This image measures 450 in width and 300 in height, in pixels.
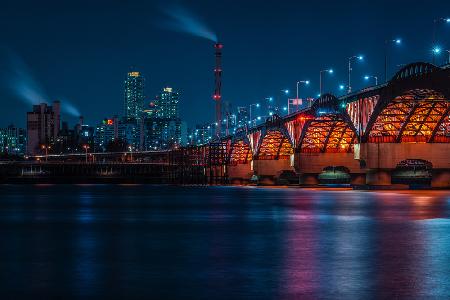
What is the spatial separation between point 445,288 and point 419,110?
9518 cm

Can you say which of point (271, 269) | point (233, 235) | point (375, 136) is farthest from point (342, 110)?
point (271, 269)

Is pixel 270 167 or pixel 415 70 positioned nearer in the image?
pixel 415 70

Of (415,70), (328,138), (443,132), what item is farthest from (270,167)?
(415,70)

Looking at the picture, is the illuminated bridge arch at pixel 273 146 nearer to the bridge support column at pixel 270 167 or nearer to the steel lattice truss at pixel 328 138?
the bridge support column at pixel 270 167

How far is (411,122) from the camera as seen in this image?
386ft

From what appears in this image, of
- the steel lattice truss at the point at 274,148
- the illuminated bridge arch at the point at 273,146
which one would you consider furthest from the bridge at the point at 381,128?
the steel lattice truss at the point at 274,148

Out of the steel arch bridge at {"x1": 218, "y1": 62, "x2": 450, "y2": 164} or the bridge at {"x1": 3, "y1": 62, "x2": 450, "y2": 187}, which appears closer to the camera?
the steel arch bridge at {"x1": 218, "y1": 62, "x2": 450, "y2": 164}

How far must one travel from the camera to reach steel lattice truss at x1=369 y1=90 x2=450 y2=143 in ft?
367

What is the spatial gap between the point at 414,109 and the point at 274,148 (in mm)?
80320

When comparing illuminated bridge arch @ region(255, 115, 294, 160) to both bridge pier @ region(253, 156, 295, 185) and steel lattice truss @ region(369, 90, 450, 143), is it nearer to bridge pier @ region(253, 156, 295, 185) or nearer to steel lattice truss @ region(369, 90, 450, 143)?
bridge pier @ region(253, 156, 295, 185)

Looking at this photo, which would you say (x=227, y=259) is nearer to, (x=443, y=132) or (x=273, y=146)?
(x=443, y=132)

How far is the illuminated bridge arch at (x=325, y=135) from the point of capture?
14150 centimetres

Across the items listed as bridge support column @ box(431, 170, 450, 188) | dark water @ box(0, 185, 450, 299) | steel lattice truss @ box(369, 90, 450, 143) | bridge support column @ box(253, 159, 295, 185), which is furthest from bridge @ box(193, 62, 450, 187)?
dark water @ box(0, 185, 450, 299)

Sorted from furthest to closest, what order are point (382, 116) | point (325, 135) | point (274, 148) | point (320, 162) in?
point (274, 148)
point (320, 162)
point (325, 135)
point (382, 116)
